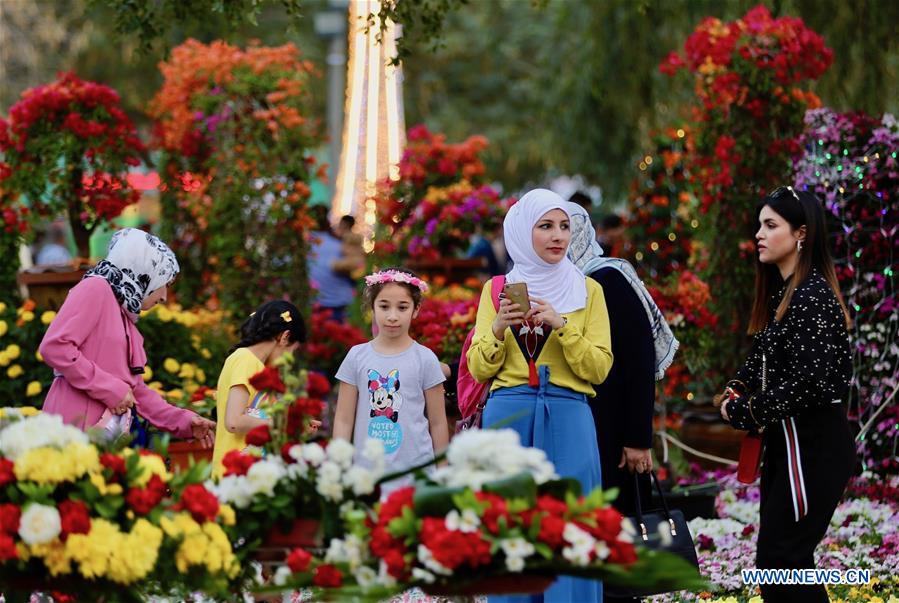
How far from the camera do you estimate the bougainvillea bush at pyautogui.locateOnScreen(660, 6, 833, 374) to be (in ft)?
34.2

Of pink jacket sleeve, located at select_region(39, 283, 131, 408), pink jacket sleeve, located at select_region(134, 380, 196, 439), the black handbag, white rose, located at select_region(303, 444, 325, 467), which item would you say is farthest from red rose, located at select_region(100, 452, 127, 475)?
pink jacket sleeve, located at select_region(134, 380, 196, 439)

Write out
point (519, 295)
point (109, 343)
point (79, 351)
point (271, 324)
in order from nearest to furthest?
1. point (519, 295)
2. point (79, 351)
3. point (109, 343)
4. point (271, 324)

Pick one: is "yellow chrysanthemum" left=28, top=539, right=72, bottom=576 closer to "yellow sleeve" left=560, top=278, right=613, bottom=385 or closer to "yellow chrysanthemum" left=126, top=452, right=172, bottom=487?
"yellow chrysanthemum" left=126, top=452, right=172, bottom=487

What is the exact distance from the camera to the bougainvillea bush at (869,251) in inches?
363

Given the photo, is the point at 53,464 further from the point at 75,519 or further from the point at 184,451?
the point at 184,451

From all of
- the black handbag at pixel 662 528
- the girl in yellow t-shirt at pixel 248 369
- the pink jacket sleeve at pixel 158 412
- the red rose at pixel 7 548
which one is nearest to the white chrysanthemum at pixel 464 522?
the red rose at pixel 7 548

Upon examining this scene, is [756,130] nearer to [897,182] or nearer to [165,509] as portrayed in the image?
[897,182]

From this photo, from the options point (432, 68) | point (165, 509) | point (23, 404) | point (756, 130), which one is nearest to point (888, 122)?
point (756, 130)

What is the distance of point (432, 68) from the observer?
104 feet

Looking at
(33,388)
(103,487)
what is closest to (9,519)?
(103,487)

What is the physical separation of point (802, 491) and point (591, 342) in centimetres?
98

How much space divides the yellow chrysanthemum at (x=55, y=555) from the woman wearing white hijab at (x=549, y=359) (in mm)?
1988

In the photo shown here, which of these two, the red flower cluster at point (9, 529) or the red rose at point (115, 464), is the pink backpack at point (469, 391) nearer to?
the red rose at point (115, 464)

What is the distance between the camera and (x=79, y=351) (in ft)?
19.9
